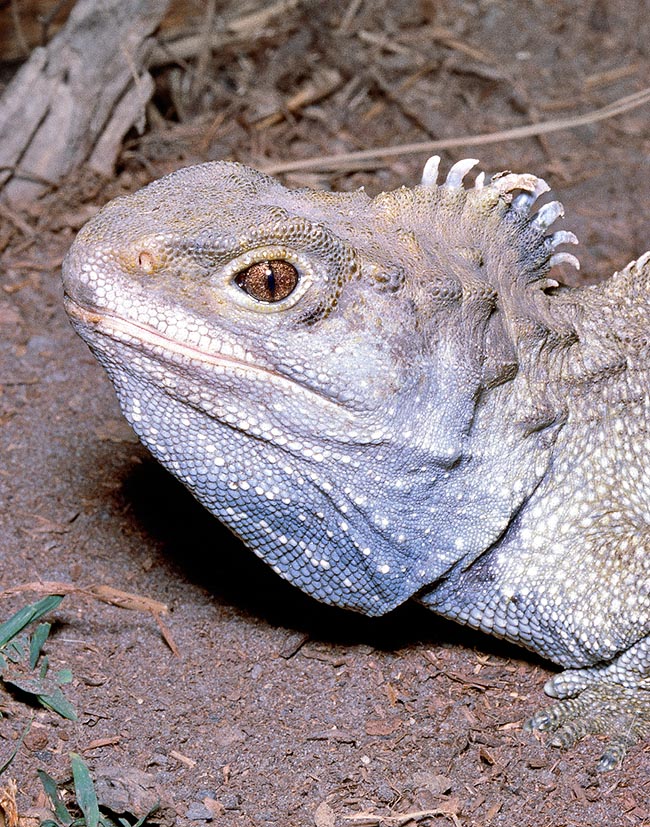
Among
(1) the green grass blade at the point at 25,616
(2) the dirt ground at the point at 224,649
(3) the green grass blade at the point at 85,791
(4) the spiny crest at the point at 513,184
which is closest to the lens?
(3) the green grass blade at the point at 85,791

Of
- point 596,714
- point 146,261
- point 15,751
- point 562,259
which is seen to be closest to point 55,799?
point 15,751

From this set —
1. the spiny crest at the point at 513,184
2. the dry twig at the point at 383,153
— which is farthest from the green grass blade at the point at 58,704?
the dry twig at the point at 383,153

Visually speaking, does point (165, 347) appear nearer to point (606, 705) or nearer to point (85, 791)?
point (85, 791)

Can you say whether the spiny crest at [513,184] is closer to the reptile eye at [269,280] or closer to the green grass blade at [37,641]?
the reptile eye at [269,280]

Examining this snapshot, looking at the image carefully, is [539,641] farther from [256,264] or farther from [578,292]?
[256,264]

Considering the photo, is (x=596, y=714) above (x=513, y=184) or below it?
below

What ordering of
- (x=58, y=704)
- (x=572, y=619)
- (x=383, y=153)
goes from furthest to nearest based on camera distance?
(x=383, y=153) < (x=572, y=619) < (x=58, y=704)

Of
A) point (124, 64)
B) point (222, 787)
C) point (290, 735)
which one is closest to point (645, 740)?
point (290, 735)
